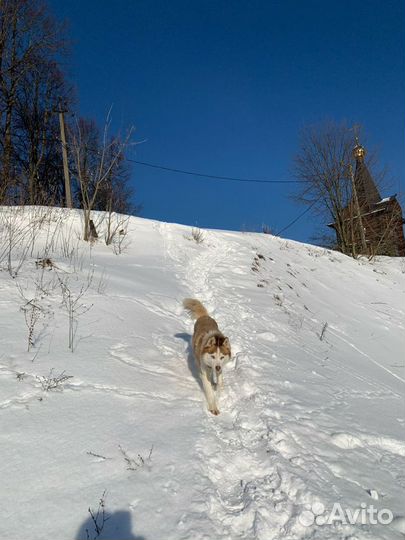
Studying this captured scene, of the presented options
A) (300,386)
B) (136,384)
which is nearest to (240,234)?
(300,386)

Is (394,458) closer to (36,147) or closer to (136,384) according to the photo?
(136,384)

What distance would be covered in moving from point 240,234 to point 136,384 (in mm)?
12828

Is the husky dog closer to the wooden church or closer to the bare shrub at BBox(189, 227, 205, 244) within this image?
the bare shrub at BBox(189, 227, 205, 244)

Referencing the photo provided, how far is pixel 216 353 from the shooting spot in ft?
13.4

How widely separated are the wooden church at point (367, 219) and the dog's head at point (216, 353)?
813 inches

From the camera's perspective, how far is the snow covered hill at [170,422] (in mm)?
2191

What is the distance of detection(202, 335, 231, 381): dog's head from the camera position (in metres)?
4.03

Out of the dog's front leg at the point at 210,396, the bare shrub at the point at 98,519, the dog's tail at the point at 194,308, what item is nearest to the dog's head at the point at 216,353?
the dog's front leg at the point at 210,396

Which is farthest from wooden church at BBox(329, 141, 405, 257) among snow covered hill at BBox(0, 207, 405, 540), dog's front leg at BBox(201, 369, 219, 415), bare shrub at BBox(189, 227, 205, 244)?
dog's front leg at BBox(201, 369, 219, 415)

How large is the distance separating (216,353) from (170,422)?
1.10m

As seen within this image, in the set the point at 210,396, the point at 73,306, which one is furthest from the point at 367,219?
the point at 210,396

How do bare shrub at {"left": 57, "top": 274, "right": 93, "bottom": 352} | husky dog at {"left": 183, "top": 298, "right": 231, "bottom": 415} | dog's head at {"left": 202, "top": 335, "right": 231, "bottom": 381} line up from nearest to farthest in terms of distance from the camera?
husky dog at {"left": 183, "top": 298, "right": 231, "bottom": 415} < dog's head at {"left": 202, "top": 335, "right": 231, "bottom": 381} < bare shrub at {"left": 57, "top": 274, "right": 93, "bottom": 352}

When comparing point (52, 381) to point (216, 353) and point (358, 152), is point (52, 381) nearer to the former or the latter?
point (216, 353)

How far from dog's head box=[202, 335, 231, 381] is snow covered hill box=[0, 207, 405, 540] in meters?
0.35
